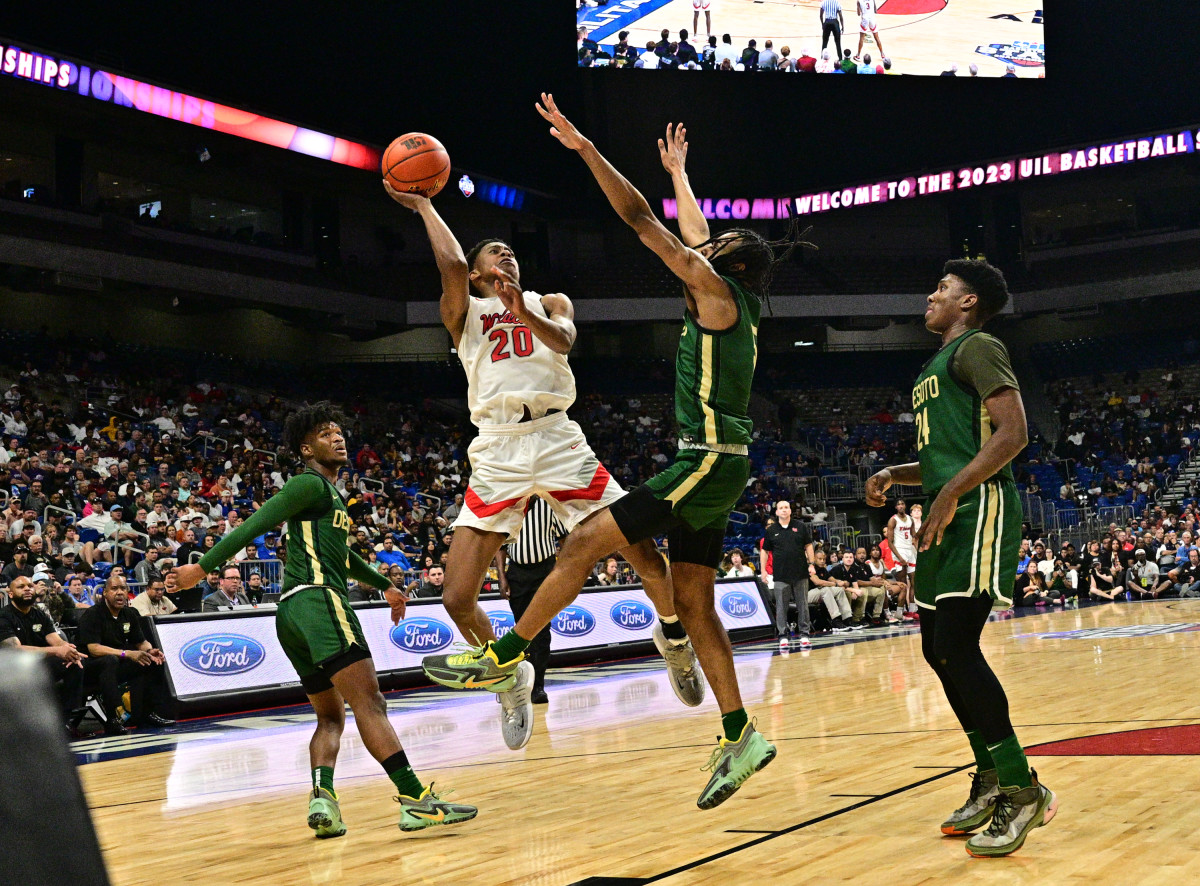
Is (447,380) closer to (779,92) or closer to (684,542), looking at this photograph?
(779,92)

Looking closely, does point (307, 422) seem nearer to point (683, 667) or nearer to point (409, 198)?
point (409, 198)

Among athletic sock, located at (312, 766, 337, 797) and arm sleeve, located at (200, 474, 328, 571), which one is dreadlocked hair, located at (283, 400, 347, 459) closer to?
arm sleeve, located at (200, 474, 328, 571)

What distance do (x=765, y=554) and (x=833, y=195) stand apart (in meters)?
21.0

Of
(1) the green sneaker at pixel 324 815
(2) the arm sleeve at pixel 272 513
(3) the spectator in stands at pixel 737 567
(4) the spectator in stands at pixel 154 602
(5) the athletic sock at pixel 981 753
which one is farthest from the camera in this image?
(3) the spectator in stands at pixel 737 567

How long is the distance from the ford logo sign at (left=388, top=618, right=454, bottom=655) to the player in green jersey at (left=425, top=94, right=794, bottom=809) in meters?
7.89

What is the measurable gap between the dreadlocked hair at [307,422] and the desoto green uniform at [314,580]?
24 cm

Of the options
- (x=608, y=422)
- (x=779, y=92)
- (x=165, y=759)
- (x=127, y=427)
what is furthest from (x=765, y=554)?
(x=779, y=92)

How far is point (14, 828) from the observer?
0.68 m

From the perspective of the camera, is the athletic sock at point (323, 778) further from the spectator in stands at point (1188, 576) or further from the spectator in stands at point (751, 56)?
the spectator in stands at point (751, 56)

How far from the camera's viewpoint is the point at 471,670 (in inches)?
200

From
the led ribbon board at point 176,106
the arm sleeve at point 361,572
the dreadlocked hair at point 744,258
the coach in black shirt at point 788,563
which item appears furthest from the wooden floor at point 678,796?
the led ribbon board at point 176,106

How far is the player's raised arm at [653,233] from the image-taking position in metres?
4.81

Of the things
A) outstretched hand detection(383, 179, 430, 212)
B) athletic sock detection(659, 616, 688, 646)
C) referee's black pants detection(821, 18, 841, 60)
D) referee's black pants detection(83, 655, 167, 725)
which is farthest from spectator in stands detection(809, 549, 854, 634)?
referee's black pants detection(821, 18, 841, 60)

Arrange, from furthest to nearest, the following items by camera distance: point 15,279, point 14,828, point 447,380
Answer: point 447,380, point 15,279, point 14,828
